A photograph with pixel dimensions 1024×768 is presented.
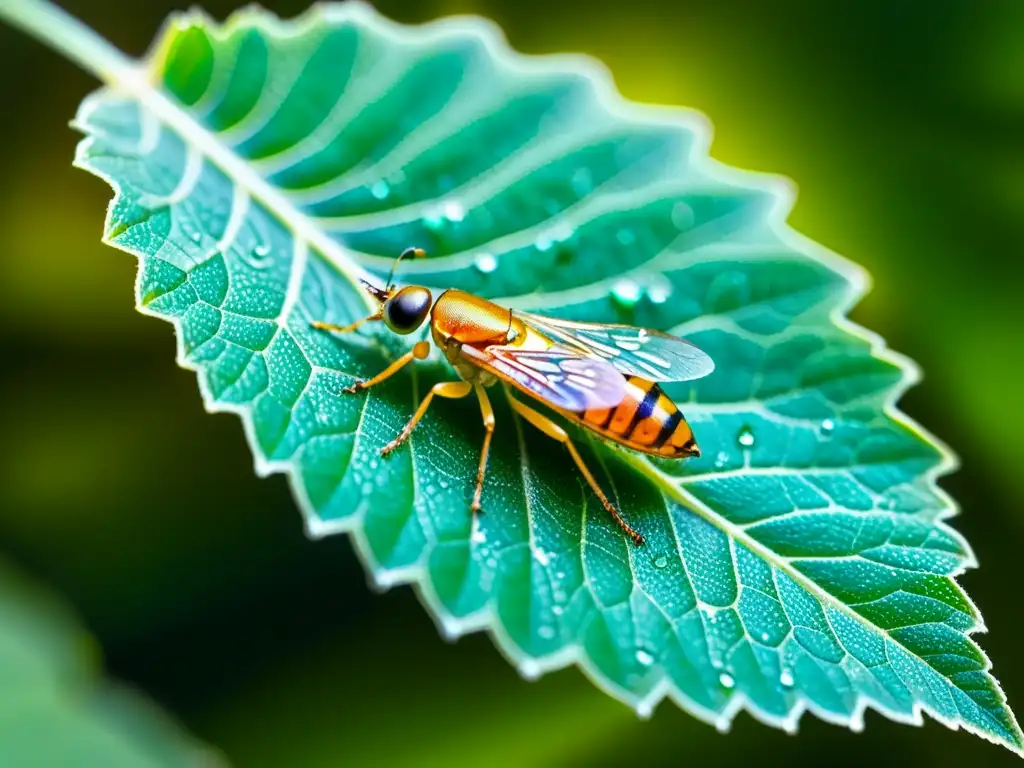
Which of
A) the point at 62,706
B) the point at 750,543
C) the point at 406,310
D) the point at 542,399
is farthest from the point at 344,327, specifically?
the point at 62,706

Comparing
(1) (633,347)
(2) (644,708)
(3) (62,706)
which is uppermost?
(1) (633,347)

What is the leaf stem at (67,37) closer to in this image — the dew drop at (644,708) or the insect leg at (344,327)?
the insect leg at (344,327)

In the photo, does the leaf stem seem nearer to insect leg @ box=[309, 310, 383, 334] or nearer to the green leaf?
insect leg @ box=[309, 310, 383, 334]

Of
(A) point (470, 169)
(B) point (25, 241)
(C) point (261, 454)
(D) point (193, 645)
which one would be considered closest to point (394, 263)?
(A) point (470, 169)

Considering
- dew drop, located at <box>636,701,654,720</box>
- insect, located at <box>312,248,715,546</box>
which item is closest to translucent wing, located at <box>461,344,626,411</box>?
insect, located at <box>312,248,715,546</box>

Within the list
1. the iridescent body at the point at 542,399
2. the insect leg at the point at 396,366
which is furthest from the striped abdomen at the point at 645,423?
the insect leg at the point at 396,366

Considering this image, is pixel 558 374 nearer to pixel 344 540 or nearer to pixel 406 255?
pixel 406 255
